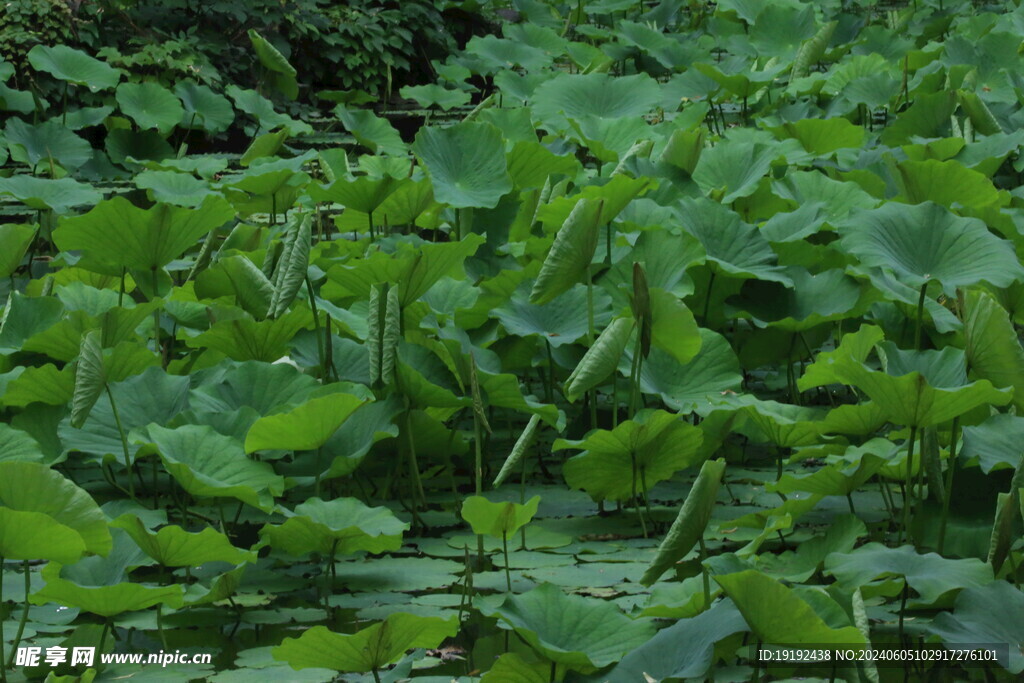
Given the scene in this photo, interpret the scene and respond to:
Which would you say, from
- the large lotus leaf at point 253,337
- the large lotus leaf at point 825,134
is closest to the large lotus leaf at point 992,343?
the large lotus leaf at point 253,337

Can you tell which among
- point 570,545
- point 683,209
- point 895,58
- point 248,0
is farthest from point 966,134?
point 248,0

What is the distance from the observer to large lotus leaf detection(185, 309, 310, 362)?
7.44 feet

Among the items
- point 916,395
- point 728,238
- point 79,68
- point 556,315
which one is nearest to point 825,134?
point 728,238

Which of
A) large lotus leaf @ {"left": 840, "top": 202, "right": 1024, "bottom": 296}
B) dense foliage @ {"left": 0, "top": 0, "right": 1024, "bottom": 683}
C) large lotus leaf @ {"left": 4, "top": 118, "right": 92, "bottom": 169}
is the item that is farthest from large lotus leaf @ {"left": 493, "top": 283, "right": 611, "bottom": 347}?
large lotus leaf @ {"left": 4, "top": 118, "right": 92, "bottom": 169}

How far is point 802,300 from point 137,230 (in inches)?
56.1

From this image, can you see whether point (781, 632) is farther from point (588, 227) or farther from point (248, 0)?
point (248, 0)

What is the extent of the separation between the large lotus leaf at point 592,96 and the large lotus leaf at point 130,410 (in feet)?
7.58

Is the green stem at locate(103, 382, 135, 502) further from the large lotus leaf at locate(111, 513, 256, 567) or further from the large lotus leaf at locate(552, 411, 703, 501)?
the large lotus leaf at locate(552, 411, 703, 501)

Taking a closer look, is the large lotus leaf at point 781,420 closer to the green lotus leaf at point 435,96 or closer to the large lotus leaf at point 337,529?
the large lotus leaf at point 337,529

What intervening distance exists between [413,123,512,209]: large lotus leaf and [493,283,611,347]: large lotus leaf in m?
0.52

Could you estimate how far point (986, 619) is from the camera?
1439 mm

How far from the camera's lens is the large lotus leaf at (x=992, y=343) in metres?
1.80

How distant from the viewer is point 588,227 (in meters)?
2.17

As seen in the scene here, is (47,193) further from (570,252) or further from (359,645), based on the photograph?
(359,645)
